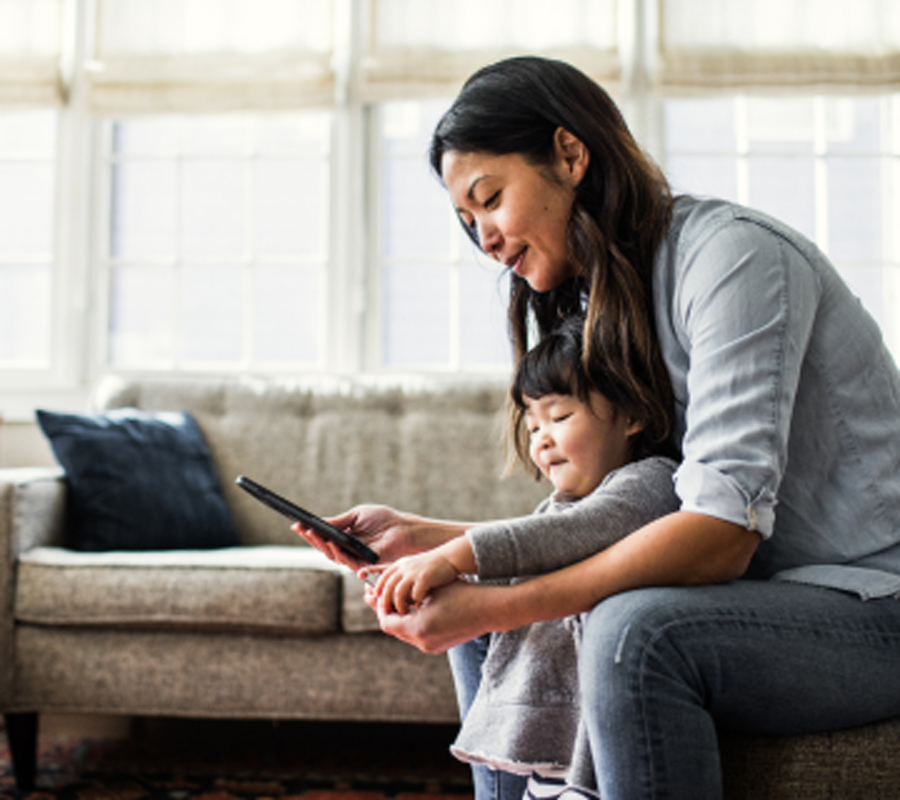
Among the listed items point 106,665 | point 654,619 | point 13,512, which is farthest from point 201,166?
point 654,619

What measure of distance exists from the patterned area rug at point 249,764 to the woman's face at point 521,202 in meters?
1.17

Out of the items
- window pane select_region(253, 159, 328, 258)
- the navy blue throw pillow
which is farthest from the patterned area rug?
window pane select_region(253, 159, 328, 258)

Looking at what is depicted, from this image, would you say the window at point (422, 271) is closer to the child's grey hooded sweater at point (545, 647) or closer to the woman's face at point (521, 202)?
the woman's face at point (521, 202)

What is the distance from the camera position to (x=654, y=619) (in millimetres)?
781

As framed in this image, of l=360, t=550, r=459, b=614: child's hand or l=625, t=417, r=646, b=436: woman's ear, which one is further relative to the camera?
l=625, t=417, r=646, b=436: woman's ear

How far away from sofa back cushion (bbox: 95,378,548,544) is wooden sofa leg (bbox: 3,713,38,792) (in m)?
0.70

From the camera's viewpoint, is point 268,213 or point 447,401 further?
point 268,213

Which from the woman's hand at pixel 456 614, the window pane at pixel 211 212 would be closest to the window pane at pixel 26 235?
the window pane at pixel 211 212

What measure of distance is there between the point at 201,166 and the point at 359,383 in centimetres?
111

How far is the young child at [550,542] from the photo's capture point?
0.89 metres

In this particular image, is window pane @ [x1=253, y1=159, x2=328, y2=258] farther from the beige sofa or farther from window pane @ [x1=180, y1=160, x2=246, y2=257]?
the beige sofa

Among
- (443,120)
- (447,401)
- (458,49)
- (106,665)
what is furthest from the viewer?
(458,49)

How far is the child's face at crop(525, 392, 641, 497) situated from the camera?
1122mm

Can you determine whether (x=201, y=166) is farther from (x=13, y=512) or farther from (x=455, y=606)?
(x=455, y=606)
